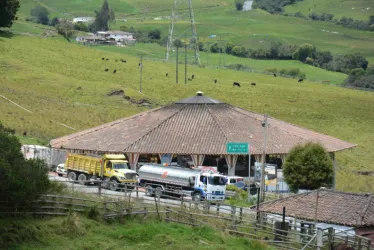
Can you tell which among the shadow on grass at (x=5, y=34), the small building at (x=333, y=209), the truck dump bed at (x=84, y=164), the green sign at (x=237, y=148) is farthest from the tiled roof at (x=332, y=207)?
the shadow on grass at (x=5, y=34)

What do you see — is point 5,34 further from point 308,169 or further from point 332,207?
point 332,207

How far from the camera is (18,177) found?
26266mm

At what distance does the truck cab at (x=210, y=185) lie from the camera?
1844 inches

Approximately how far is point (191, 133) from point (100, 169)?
12.8 metres

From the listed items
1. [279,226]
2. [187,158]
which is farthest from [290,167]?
[279,226]

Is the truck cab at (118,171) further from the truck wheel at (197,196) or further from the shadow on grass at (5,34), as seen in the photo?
the shadow on grass at (5,34)

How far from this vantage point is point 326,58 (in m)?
188

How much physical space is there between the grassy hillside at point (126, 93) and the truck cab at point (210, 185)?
20.8m

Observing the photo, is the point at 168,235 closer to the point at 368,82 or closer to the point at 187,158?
A: the point at 187,158

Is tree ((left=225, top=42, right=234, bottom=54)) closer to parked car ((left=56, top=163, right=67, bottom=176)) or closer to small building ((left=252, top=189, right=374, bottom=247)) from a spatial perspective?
parked car ((left=56, top=163, right=67, bottom=176))

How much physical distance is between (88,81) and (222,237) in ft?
242

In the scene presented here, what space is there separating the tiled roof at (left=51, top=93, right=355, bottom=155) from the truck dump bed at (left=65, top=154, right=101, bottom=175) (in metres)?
6.29

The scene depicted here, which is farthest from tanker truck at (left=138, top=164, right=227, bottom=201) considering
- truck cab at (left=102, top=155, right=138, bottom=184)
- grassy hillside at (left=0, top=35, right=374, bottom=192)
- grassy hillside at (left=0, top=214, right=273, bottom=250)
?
grassy hillside at (left=0, top=35, right=374, bottom=192)

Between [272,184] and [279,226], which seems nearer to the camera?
[279,226]
